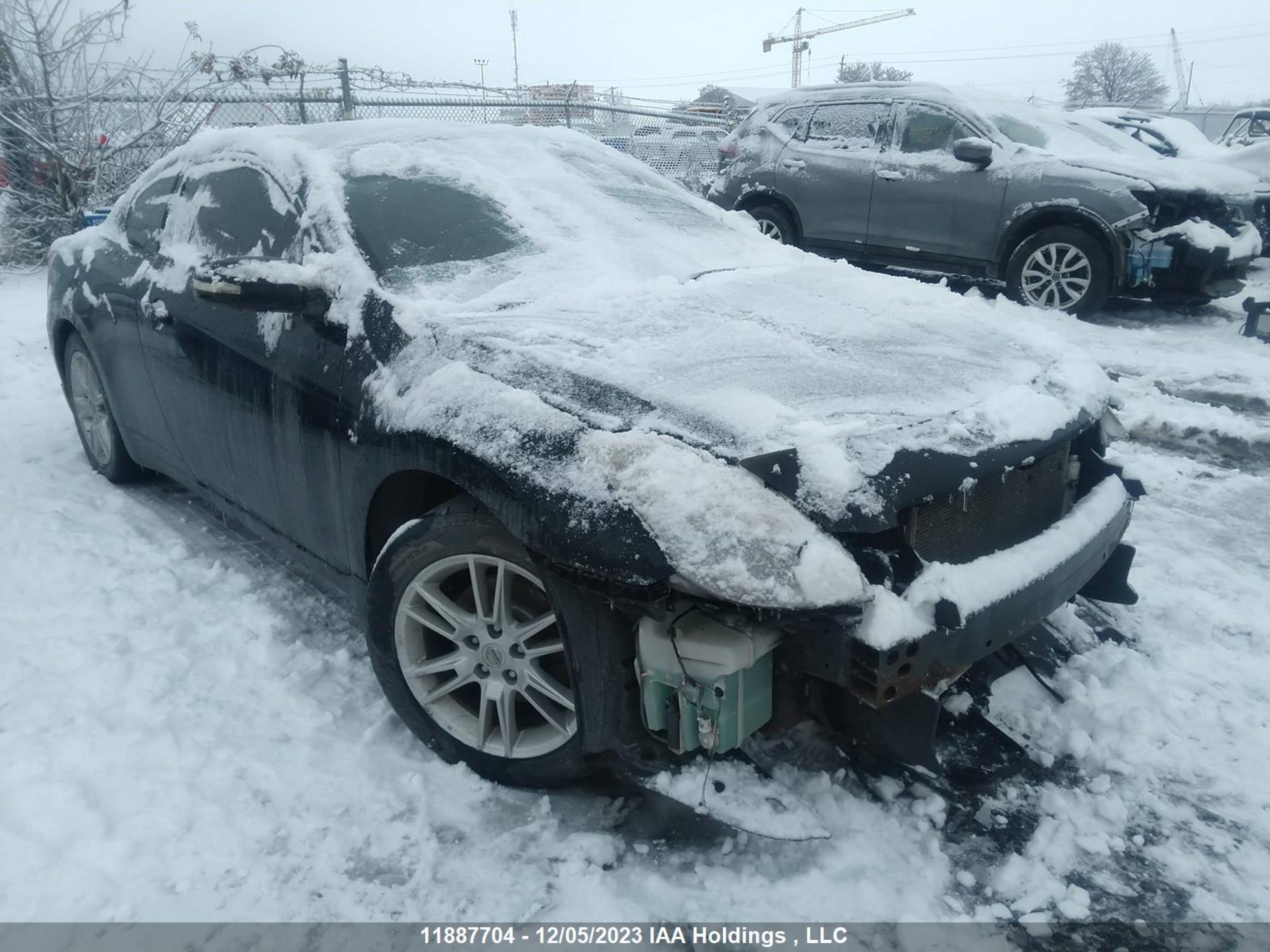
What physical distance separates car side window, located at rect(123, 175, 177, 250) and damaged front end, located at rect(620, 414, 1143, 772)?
3055 mm

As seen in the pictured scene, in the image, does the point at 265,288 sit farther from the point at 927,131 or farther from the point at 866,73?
the point at 866,73

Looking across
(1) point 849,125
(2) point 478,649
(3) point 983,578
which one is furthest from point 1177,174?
(2) point 478,649

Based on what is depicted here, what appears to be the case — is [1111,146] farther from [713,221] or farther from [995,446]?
[995,446]

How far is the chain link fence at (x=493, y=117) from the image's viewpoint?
1052cm

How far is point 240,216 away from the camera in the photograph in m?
3.28

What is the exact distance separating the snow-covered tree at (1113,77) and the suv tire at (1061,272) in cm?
5281

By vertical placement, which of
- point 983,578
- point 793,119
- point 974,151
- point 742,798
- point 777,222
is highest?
point 793,119

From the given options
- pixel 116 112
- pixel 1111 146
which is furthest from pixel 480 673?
pixel 116 112

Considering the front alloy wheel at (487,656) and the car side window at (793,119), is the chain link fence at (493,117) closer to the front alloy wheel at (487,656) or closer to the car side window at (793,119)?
the car side window at (793,119)

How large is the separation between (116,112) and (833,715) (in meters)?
11.4

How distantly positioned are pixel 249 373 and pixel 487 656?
4.43 feet

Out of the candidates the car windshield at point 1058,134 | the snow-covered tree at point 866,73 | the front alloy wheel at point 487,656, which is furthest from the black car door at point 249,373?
the snow-covered tree at point 866,73

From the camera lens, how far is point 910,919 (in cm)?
201

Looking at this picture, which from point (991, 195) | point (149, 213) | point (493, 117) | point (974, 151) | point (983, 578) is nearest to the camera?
point (983, 578)
